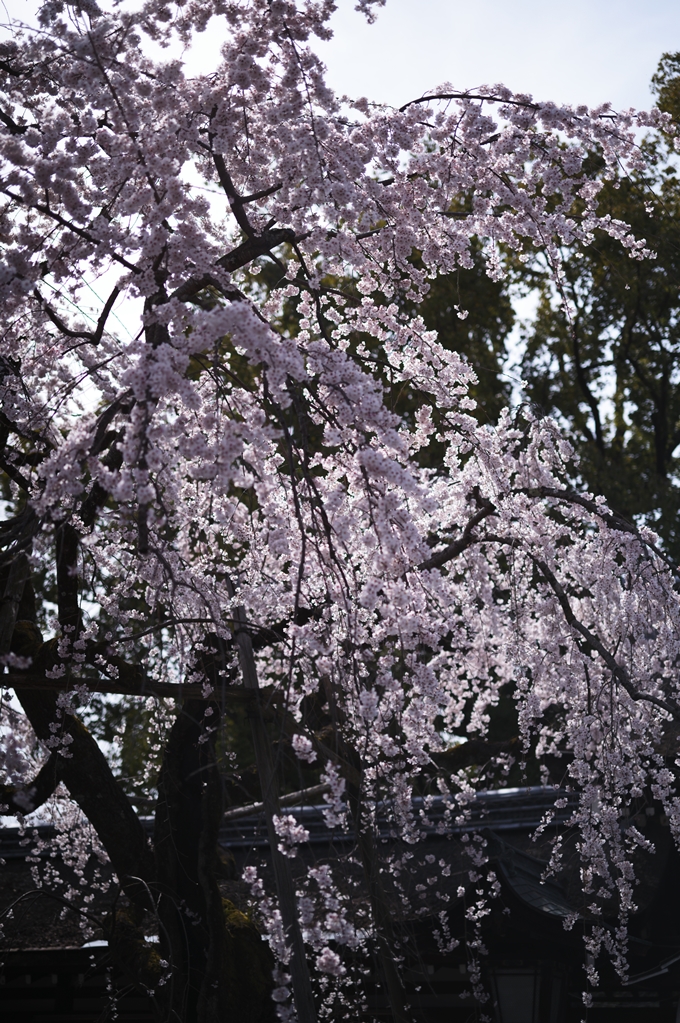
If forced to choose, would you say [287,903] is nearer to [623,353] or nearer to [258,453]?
[258,453]

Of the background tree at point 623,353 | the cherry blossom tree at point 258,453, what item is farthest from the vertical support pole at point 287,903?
the background tree at point 623,353

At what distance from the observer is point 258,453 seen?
433 centimetres

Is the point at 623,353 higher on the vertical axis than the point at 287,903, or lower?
higher

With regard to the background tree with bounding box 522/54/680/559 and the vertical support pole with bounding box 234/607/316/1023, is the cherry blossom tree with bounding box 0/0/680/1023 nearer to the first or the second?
the vertical support pole with bounding box 234/607/316/1023

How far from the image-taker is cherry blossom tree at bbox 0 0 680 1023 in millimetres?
3631

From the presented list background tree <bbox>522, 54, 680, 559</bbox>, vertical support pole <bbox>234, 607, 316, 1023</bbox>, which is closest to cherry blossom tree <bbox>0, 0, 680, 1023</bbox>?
vertical support pole <bbox>234, 607, 316, 1023</bbox>

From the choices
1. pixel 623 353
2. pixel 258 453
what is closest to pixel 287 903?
pixel 258 453

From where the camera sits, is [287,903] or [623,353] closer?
[287,903]

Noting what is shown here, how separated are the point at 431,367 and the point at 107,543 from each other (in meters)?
2.33

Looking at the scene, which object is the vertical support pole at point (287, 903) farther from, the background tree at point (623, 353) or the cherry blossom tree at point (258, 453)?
the background tree at point (623, 353)

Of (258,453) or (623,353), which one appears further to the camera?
(623,353)

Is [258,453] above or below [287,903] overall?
above

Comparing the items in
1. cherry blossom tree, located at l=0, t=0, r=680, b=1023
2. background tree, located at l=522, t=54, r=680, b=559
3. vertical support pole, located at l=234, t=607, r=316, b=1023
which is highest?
background tree, located at l=522, t=54, r=680, b=559

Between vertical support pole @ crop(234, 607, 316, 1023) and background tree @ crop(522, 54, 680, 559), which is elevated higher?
background tree @ crop(522, 54, 680, 559)
